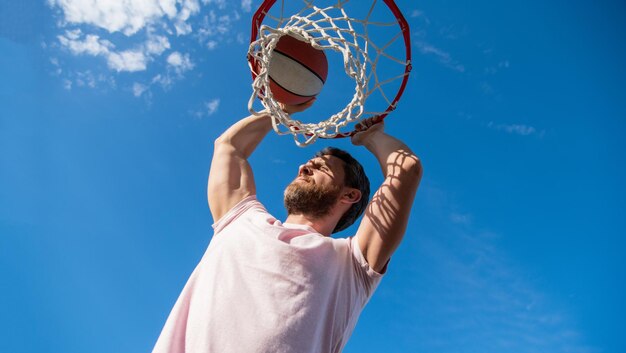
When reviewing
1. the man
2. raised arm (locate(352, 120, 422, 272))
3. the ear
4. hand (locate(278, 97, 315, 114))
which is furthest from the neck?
hand (locate(278, 97, 315, 114))

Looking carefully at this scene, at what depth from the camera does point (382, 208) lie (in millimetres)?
2430

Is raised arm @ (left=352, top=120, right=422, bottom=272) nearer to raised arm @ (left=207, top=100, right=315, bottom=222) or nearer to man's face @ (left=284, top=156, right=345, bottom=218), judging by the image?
man's face @ (left=284, top=156, right=345, bottom=218)

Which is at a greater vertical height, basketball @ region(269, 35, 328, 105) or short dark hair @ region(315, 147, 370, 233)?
basketball @ region(269, 35, 328, 105)

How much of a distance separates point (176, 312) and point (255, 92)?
1497 mm

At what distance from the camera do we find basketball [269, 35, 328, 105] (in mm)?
3355

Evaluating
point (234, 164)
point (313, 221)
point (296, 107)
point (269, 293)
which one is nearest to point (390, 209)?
point (313, 221)

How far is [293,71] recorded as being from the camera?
337 centimetres

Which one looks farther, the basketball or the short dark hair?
the basketball

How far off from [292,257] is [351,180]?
937 millimetres

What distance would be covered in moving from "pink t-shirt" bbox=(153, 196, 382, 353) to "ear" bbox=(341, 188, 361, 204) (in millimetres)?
451

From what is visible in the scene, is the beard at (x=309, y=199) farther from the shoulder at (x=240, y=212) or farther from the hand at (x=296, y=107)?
the hand at (x=296, y=107)

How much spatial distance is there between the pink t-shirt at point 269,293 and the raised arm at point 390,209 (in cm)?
9

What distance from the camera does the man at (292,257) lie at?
1.98m

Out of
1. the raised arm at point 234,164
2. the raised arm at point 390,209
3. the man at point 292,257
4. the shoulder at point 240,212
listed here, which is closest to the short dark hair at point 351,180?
the man at point 292,257
